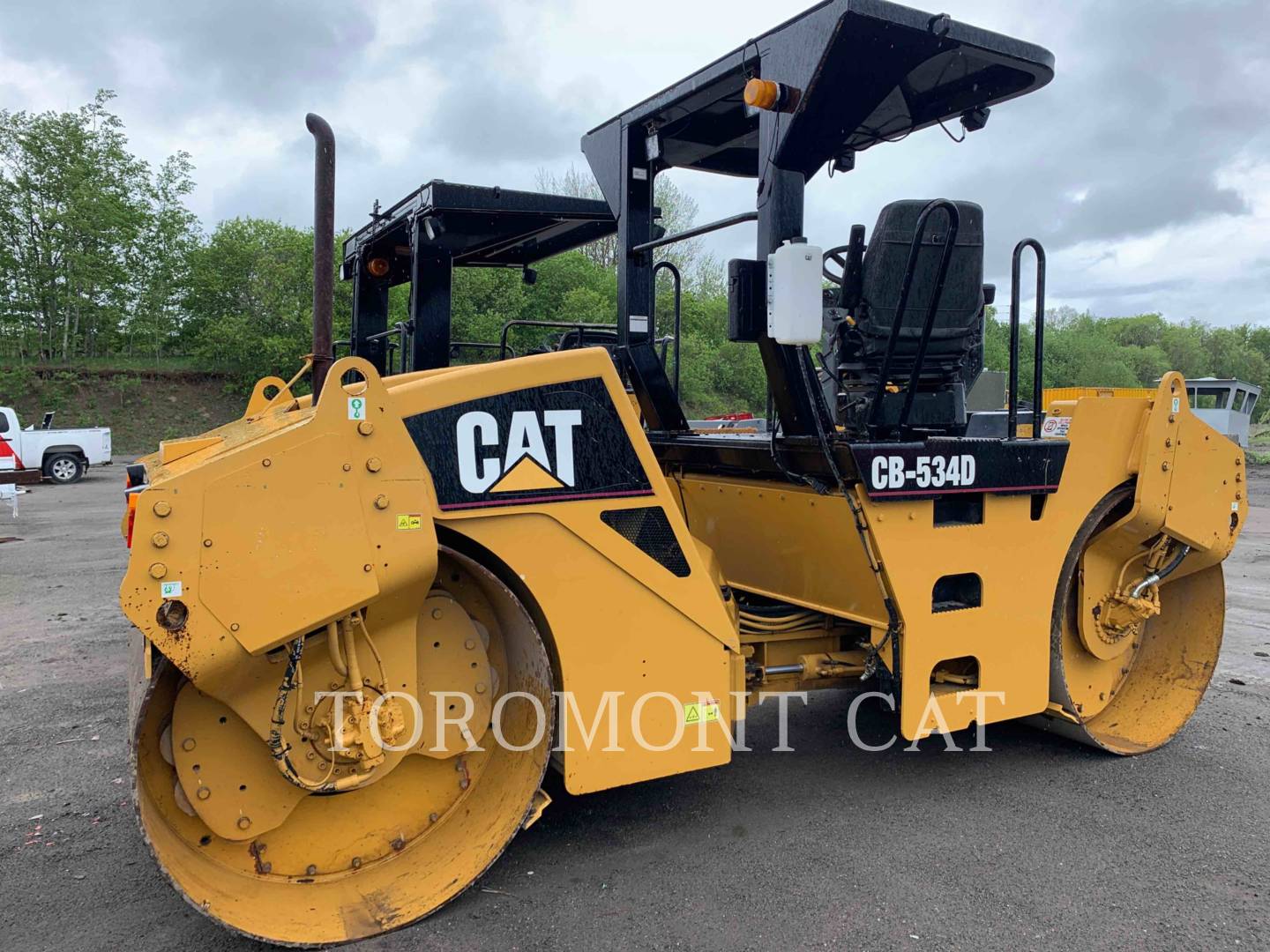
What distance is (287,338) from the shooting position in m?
28.3

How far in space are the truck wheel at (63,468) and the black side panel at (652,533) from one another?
19323mm

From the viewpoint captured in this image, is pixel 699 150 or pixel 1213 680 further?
pixel 1213 680

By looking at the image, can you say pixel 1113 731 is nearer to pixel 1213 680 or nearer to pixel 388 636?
pixel 1213 680

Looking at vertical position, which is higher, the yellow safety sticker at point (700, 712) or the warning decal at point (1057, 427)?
the warning decal at point (1057, 427)

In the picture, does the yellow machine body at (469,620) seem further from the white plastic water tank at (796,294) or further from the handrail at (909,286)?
the white plastic water tank at (796,294)

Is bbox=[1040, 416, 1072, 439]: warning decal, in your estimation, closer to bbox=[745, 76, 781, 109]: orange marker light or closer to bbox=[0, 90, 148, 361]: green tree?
bbox=[745, 76, 781, 109]: orange marker light

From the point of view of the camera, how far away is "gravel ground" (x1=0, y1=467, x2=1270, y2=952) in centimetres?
271

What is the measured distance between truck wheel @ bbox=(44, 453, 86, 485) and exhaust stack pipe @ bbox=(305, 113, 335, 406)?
1883cm

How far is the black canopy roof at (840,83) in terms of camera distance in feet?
9.87

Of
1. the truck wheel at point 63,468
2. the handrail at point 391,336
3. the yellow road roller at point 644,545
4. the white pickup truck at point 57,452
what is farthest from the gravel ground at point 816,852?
the truck wheel at point 63,468

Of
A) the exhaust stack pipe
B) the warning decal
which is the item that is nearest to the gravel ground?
the warning decal

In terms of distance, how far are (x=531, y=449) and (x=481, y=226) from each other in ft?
7.32

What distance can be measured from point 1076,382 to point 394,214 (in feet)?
132

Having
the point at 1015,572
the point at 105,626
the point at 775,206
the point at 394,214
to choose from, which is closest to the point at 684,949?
the point at 1015,572
